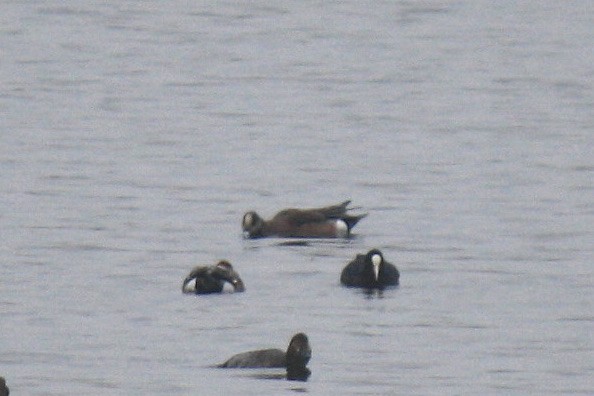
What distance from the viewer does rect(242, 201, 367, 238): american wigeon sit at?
79.9 feet

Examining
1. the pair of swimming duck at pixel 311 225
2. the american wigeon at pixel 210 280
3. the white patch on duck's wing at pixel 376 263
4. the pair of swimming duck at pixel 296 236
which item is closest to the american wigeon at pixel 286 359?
the pair of swimming duck at pixel 296 236

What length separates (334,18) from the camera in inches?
2370

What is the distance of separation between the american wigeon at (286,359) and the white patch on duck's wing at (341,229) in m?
8.71

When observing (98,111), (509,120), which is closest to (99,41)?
(98,111)

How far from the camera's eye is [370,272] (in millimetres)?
20422

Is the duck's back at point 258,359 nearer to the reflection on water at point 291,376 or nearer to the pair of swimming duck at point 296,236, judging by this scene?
the pair of swimming duck at point 296,236

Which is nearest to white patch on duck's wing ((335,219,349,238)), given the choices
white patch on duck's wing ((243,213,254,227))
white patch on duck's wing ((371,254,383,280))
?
white patch on duck's wing ((243,213,254,227))

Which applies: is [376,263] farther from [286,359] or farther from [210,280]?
[286,359]

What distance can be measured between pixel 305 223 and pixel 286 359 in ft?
28.3

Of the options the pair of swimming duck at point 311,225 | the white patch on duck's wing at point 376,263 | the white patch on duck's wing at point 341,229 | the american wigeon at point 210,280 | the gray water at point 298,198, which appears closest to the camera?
the gray water at point 298,198

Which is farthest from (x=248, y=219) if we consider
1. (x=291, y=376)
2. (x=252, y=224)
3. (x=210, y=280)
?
(x=291, y=376)

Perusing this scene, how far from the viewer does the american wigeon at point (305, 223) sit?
2436 centimetres

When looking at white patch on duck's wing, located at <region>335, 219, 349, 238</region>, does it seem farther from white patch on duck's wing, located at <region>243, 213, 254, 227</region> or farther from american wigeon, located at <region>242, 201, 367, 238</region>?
white patch on duck's wing, located at <region>243, 213, 254, 227</region>

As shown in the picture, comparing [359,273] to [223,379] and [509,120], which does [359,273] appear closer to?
[223,379]
